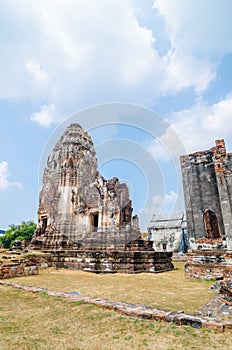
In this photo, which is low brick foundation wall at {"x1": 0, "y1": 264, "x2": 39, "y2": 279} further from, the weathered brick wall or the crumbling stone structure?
the crumbling stone structure

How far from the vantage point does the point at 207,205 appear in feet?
42.9

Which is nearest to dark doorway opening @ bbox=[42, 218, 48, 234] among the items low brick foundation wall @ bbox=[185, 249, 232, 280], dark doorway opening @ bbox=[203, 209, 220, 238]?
dark doorway opening @ bbox=[203, 209, 220, 238]

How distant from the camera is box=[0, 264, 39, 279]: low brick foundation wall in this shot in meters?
10.6

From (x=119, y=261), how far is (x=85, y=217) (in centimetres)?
886

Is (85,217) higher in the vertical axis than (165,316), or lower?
higher

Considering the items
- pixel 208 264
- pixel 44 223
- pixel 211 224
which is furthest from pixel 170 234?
pixel 208 264

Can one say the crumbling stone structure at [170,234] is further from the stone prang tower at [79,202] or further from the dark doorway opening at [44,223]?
the dark doorway opening at [44,223]

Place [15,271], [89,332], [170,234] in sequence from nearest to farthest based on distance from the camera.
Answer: [89,332] < [15,271] < [170,234]

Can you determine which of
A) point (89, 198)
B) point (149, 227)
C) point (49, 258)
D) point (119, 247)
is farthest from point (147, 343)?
point (149, 227)

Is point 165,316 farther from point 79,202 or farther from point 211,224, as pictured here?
point 79,202

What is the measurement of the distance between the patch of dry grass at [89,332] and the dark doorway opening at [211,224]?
9651mm

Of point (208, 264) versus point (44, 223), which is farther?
point (44, 223)

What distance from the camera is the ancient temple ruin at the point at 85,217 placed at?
47.8 feet

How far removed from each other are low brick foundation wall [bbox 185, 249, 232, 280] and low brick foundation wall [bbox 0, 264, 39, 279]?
7.97 meters
